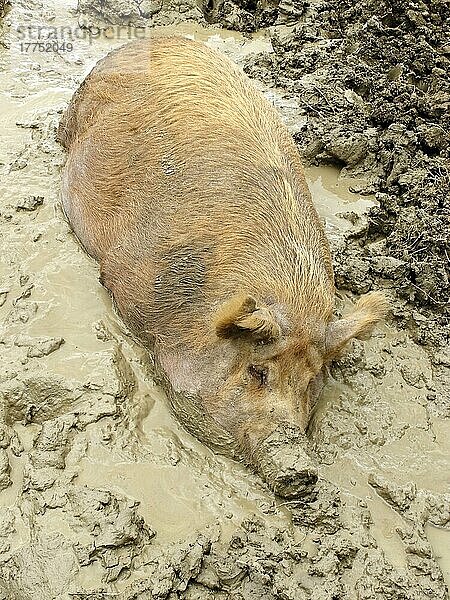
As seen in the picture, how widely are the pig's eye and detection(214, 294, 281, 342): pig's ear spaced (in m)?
0.16

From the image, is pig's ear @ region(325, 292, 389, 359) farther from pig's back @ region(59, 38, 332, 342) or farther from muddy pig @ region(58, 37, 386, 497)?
pig's back @ region(59, 38, 332, 342)

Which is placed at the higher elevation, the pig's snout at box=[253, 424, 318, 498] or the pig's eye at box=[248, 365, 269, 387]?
the pig's eye at box=[248, 365, 269, 387]

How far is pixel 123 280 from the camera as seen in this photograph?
4.72 meters

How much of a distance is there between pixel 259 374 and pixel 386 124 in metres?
3.71

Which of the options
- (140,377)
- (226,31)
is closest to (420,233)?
(140,377)

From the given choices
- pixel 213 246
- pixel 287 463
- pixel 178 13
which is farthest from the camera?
pixel 178 13

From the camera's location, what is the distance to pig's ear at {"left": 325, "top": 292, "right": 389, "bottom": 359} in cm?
418

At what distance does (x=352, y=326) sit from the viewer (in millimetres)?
4188

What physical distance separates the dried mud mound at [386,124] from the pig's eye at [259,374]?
1540 mm

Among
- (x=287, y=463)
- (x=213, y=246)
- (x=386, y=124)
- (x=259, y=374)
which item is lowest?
(x=287, y=463)

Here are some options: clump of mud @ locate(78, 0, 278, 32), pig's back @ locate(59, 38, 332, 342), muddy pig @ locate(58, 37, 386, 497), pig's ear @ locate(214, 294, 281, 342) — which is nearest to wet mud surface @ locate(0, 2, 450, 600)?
muddy pig @ locate(58, 37, 386, 497)

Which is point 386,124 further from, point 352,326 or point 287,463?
point 287,463

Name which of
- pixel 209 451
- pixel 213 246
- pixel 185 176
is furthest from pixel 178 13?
pixel 209 451

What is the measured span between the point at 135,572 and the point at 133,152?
9.11 ft
